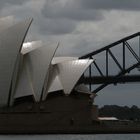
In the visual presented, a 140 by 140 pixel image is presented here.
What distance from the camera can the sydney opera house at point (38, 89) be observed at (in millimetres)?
76438

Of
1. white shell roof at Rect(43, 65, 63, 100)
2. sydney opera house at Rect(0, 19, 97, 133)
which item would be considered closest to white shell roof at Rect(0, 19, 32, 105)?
sydney opera house at Rect(0, 19, 97, 133)

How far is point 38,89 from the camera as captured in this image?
7888 cm

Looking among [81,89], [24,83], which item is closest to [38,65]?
[24,83]

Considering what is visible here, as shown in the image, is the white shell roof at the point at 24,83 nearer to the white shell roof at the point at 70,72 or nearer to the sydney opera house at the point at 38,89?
the sydney opera house at the point at 38,89

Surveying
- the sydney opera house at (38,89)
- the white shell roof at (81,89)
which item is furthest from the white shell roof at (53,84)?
the white shell roof at (81,89)

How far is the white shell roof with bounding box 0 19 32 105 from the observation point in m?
75.2

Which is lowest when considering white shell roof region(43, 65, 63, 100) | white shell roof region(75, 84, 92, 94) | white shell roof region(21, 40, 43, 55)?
white shell roof region(75, 84, 92, 94)

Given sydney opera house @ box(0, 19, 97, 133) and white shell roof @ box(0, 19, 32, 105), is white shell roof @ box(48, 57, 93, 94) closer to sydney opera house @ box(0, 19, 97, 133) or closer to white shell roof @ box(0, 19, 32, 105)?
sydney opera house @ box(0, 19, 97, 133)

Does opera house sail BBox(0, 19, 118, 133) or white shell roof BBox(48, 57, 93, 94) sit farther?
white shell roof BBox(48, 57, 93, 94)

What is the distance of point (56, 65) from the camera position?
82.3 meters

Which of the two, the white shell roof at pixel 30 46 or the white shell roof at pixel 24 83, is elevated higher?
the white shell roof at pixel 30 46

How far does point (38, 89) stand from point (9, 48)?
559cm

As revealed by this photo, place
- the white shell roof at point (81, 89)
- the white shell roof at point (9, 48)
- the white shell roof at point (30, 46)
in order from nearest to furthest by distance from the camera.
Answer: the white shell roof at point (9, 48) → the white shell roof at point (30, 46) → the white shell roof at point (81, 89)

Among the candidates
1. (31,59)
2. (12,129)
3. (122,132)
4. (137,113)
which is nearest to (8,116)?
(12,129)
